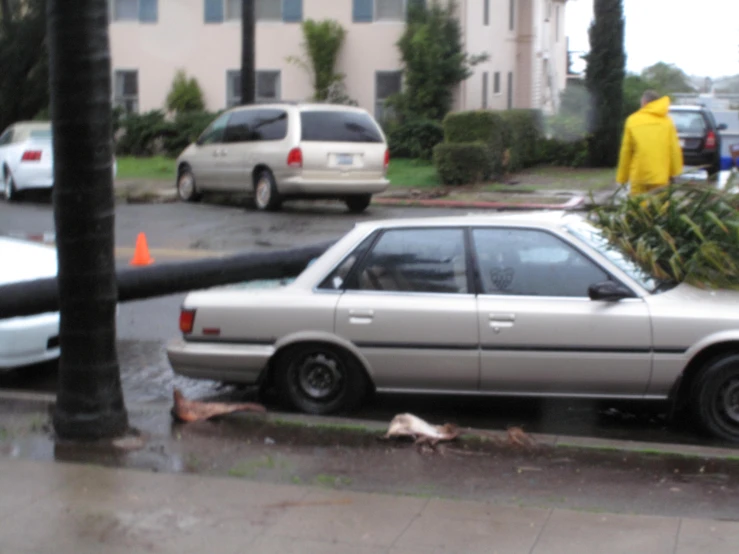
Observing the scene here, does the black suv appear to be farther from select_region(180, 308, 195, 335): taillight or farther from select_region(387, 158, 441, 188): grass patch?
select_region(180, 308, 195, 335): taillight

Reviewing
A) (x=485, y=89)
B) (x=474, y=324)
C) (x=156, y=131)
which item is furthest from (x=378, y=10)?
(x=474, y=324)

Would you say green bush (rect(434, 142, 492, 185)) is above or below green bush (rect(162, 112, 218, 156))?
below

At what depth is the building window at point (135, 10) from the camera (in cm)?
3027

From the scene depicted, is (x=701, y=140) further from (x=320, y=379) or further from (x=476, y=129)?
(x=320, y=379)

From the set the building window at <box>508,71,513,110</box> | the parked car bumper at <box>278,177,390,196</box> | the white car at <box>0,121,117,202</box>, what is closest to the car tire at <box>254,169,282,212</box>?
the parked car bumper at <box>278,177,390,196</box>

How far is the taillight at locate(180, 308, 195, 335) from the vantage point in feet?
24.5

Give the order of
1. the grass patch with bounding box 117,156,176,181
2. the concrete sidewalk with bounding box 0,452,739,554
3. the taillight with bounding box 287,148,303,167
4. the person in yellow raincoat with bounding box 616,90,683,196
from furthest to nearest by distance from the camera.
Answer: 1. the grass patch with bounding box 117,156,176,181
2. the taillight with bounding box 287,148,303,167
3. the person in yellow raincoat with bounding box 616,90,683,196
4. the concrete sidewalk with bounding box 0,452,739,554

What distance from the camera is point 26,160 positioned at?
20.2 metres

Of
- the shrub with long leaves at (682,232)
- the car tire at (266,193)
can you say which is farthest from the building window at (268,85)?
the shrub with long leaves at (682,232)

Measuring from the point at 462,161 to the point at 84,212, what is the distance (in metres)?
15.3

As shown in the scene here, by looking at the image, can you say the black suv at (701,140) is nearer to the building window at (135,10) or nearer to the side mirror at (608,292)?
the building window at (135,10)

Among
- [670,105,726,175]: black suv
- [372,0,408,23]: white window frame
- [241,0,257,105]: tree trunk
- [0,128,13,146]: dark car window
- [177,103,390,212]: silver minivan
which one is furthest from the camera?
[372,0,408,23]: white window frame

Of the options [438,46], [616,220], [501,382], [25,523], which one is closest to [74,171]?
[25,523]

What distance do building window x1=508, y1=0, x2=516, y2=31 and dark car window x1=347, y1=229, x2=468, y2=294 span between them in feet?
90.4
